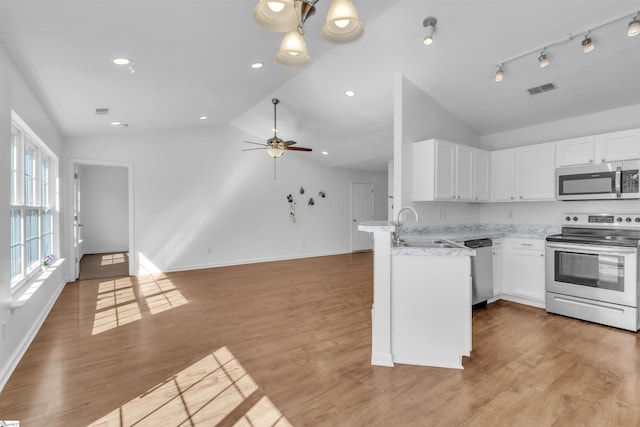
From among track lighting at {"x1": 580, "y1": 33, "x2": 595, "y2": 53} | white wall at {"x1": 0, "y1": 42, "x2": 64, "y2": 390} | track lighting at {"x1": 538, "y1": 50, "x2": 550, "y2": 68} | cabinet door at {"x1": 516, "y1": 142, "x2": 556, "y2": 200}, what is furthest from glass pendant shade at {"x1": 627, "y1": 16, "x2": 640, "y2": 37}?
white wall at {"x1": 0, "y1": 42, "x2": 64, "y2": 390}

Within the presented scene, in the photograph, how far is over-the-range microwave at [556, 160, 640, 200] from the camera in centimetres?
354

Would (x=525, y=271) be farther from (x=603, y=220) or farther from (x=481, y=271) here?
(x=603, y=220)

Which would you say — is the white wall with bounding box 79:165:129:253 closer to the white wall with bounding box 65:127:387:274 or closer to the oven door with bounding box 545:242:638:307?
the white wall with bounding box 65:127:387:274

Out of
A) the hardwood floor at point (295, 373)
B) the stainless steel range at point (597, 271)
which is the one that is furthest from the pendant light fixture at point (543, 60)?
the hardwood floor at point (295, 373)

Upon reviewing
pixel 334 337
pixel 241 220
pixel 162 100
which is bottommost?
pixel 334 337

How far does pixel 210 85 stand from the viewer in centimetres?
428

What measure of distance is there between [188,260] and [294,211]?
2784 millimetres

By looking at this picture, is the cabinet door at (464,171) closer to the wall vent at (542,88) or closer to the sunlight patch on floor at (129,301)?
the wall vent at (542,88)

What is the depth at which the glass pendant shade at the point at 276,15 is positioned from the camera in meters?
1.60

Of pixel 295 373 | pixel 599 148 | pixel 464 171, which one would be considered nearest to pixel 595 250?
pixel 599 148

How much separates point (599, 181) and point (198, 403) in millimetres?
4576

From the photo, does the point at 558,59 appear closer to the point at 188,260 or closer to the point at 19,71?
the point at 19,71

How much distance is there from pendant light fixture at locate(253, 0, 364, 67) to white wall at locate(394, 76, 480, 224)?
2.16 m

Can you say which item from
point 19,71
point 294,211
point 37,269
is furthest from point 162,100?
point 294,211
